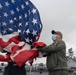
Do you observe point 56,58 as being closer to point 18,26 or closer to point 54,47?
point 54,47

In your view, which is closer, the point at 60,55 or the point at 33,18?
the point at 60,55

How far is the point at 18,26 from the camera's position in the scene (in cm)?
782

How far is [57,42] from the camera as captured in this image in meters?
7.16

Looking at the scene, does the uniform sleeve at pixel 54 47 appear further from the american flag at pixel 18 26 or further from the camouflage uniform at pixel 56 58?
the american flag at pixel 18 26

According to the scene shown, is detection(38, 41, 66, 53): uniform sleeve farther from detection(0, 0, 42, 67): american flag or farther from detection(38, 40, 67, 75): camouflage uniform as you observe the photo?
detection(0, 0, 42, 67): american flag

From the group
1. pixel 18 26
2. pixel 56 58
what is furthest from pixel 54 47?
pixel 18 26

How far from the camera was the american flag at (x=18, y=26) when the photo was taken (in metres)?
7.60

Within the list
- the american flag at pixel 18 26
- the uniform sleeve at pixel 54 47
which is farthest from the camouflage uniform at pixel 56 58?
the american flag at pixel 18 26

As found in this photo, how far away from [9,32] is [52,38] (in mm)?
1287

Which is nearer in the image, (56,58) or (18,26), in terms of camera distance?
(56,58)

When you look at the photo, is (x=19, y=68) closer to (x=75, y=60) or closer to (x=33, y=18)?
(x=33, y=18)

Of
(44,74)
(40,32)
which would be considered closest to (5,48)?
(40,32)

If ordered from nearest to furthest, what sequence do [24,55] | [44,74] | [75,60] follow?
1. [24,55]
2. [44,74]
3. [75,60]

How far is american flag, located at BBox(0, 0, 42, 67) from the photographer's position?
7.60 meters
